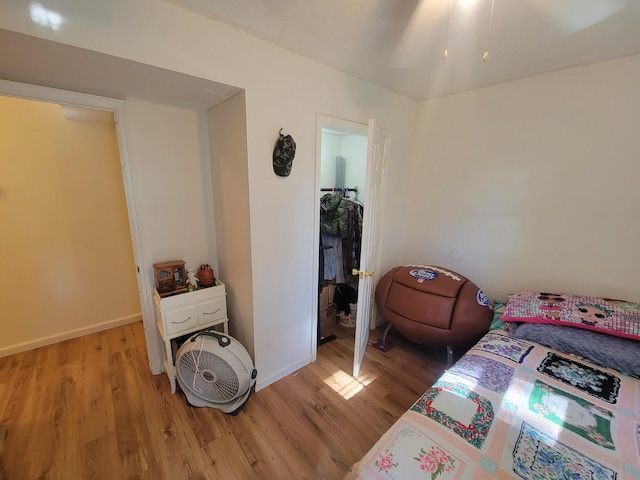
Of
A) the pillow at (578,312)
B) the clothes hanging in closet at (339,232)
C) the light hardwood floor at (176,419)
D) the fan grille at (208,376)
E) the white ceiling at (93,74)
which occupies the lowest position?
the light hardwood floor at (176,419)

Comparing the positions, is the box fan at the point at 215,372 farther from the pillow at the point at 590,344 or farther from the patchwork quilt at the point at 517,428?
the pillow at the point at 590,344

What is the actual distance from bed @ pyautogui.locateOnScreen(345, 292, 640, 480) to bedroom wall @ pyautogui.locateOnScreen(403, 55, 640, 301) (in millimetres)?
417

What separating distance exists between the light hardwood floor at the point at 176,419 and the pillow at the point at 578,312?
2.76ft

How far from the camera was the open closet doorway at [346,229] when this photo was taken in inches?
71.9

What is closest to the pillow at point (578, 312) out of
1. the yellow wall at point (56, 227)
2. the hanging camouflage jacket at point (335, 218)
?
the hanging camouflage jacket at point (335, 218)

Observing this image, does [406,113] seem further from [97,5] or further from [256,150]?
[97,5]

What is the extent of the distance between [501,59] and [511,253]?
1414 millimetres

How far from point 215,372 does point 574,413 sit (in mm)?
1864

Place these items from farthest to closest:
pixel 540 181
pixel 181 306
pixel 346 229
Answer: pixel 346 229
pixel 540 181
pixel 181 306

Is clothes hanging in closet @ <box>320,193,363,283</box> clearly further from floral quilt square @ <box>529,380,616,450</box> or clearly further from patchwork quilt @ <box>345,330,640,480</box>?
floral quilt square @ <box>529,380,616,450</box>

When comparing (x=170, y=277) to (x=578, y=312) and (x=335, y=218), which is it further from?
(x=578, y=312)

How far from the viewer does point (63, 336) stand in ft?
7.91

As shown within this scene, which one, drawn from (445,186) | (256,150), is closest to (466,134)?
(445,186)

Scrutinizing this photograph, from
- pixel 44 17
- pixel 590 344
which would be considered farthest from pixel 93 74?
pixel 590 344
